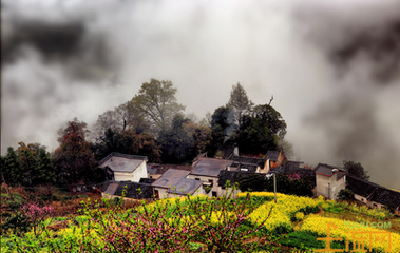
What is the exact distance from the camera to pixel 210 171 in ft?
29.0

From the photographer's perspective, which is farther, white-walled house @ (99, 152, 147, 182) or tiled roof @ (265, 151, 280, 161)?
white-walled house @ (99, 152, 147, 182)

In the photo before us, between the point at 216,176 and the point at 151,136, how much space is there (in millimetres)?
3846

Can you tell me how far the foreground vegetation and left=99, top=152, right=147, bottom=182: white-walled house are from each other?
3.97 meters

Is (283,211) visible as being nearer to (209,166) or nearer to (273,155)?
(209,166)

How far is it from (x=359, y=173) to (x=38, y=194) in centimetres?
1081

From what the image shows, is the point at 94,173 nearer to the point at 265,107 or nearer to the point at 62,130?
the point at 62,130

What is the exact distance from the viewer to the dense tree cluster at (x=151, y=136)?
9.80 m

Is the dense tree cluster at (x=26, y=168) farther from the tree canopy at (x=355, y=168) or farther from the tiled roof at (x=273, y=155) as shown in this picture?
the tree canopy at (x=355, y=168)

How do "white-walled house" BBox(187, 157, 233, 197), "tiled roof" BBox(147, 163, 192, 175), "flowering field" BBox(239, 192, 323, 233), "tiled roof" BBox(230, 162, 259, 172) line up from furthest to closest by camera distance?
A: "tiled roof" BBox(147, 163, 192, 175) → "tiled roof" BBox(230, 162, 259, 172) → "white-walled house" BBox(187, 157, 233, 197) → "flowering field" BBox(239, 192, 323, 233)

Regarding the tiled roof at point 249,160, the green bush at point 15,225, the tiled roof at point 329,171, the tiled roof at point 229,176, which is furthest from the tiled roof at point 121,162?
the tiled roof at point 329,171

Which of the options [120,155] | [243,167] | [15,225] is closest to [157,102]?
[120,155]

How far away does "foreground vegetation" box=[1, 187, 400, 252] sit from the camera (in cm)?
193

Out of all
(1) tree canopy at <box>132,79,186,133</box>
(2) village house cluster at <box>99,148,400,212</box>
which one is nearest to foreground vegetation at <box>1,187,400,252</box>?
(2) village house cluster at <box>99,148,400,212</box>

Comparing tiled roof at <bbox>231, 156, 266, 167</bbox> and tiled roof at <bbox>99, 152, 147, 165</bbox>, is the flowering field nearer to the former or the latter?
tiled roof at <bbox>231, 156, 266, 167</bbox>
